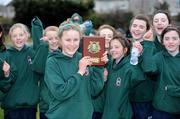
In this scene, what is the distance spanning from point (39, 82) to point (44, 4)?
99.1 feet

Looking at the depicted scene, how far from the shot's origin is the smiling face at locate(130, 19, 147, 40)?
618 cm

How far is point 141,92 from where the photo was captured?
612 centimetres

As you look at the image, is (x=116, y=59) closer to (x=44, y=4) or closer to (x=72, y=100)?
(x=72, y=100)

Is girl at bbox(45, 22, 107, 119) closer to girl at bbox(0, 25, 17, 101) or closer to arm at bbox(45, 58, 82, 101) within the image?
arm at bbox(45, 58, 82, 101)

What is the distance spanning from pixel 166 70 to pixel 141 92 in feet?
2.15

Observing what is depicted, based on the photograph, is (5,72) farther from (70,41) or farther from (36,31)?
(70,41)

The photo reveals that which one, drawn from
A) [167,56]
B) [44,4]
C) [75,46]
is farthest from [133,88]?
[44,4]

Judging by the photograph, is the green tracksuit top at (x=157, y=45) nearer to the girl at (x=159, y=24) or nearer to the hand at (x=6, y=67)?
the girl at (x=159, y=24)

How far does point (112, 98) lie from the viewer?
5879 millimetres

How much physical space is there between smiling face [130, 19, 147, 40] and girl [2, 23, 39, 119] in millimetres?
1564

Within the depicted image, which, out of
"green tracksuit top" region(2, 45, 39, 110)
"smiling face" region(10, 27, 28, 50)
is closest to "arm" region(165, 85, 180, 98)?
"green tracksuit top" region(2, 45, 39, 110)

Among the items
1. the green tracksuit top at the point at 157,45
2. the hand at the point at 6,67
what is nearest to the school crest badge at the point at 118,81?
the green tracksuit top at the point at 157,45

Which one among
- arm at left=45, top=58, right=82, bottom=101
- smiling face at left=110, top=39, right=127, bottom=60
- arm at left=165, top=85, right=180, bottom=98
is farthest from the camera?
smiling face at left=110, top=39, right=127, bottom=60

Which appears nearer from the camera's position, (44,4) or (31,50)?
(31,50)
